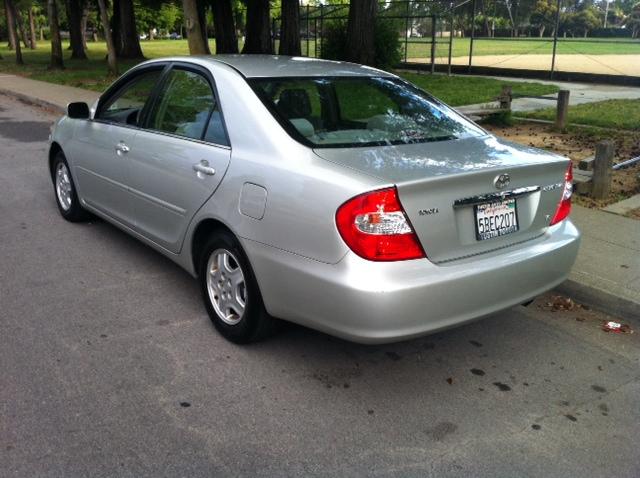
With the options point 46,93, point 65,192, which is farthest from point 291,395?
point 46,93

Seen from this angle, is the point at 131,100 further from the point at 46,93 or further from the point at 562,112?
the point at 46,93

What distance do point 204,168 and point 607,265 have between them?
3116mm

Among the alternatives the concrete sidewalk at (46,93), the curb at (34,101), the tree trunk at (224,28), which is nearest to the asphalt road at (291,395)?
the curb at (34,101)

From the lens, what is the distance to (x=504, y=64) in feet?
79.5

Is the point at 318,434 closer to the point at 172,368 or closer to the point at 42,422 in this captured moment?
the point at 172,368

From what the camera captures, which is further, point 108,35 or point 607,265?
point 108,35

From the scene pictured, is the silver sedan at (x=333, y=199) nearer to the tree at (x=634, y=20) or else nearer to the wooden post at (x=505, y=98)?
the wooden post at (x=505, y=98)

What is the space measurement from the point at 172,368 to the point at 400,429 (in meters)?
1.32

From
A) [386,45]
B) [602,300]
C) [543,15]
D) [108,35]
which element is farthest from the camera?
[543,15]

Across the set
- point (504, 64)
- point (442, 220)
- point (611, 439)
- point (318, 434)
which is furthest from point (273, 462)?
point (504, 64)

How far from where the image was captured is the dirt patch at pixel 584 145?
7094 mm

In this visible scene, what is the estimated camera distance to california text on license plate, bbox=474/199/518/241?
3.33 metres

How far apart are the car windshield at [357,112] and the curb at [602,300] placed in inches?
53.1

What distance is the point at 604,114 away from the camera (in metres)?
12.4
